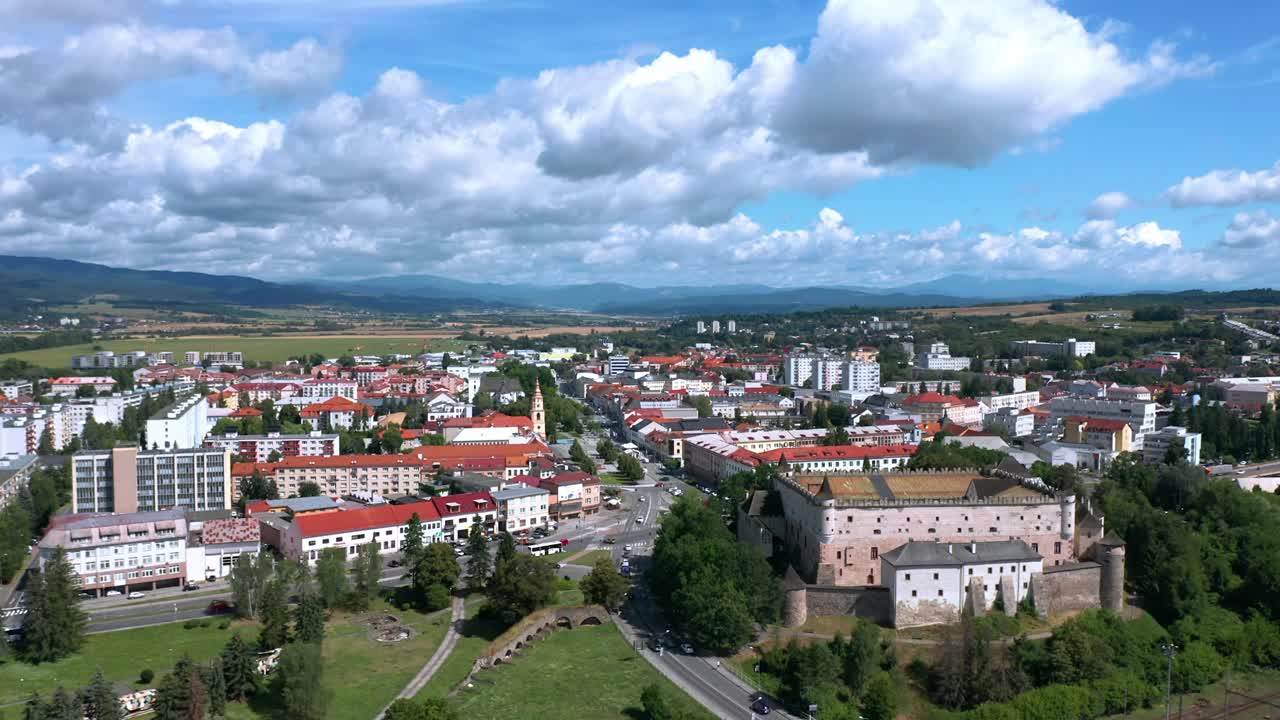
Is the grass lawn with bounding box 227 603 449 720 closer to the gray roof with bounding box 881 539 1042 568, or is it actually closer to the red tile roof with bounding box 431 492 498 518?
the red tile roof with bounding box 431 492 498 518

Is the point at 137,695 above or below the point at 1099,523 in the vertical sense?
below

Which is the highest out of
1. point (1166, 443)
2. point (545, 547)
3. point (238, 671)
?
point (1166, 443)

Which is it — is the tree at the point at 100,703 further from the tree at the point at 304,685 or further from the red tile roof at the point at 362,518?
the red tile roof at the point at 362,518

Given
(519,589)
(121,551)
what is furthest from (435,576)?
(121,551)

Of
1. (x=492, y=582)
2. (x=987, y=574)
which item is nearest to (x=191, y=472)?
(x=492, y=582)

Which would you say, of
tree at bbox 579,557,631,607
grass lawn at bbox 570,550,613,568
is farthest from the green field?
tree at bbox 579,557,631,607

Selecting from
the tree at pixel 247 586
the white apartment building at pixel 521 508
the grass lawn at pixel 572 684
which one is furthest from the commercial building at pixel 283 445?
the grass lawn at pixel 572 684

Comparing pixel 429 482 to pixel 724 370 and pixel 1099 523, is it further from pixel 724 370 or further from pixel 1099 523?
pixel 724 370

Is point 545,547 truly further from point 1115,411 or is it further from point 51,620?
point 1115,411
